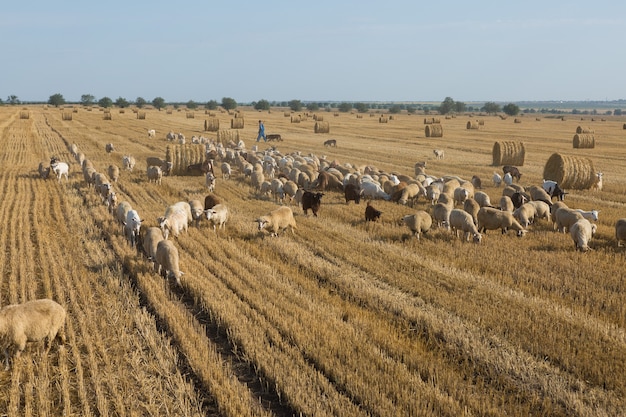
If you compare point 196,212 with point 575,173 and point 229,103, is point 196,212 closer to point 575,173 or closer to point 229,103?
point 575,173

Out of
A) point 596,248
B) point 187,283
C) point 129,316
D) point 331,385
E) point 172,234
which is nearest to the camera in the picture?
point 331,385

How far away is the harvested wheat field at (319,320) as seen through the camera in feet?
20.2

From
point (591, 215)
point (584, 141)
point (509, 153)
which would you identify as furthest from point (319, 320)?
point (584, 141)

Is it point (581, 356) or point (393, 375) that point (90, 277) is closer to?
point (393, 375)

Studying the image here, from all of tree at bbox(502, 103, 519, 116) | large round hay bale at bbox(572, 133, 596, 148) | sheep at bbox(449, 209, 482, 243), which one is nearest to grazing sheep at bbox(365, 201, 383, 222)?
sheep at bbox(449, 209, 482, 243)

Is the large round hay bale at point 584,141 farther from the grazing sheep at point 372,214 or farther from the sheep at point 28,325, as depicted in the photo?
the sheep at point 28,325

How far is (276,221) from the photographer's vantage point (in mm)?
13539

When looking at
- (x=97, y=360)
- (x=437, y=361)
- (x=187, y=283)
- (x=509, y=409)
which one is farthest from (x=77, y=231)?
(x=509, y=409)

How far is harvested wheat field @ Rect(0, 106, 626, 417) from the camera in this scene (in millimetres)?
6160

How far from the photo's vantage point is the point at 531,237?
525 inches

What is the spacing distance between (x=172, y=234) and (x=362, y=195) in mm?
8046

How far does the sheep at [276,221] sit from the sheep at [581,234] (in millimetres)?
7089

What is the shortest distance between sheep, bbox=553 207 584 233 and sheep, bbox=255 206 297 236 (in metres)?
7.24

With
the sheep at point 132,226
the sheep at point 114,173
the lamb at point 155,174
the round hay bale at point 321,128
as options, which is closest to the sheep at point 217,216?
the sheep at point 132,226
